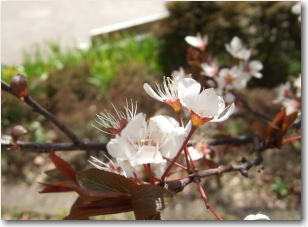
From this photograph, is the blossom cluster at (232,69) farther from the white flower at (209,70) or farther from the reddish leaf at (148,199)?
the reddish leaf at (148,199)

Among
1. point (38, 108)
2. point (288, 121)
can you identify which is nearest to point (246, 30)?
point (288, 121)

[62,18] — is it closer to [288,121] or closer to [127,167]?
[288,121]

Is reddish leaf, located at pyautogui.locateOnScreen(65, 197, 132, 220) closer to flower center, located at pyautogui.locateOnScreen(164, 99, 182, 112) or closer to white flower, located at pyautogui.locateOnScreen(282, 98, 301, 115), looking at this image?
flower center, located at pyautogui.locateOnScreen(164, 99, 182, 112)

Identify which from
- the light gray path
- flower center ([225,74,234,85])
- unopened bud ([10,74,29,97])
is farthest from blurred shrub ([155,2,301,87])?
unopened bud ([10,74,29,97])

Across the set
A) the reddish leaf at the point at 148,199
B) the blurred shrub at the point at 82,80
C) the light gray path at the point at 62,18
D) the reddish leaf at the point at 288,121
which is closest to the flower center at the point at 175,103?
the reddish leaf at the point at 148,199

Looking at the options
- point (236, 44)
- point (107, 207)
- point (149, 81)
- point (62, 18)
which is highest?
point (62, 18)

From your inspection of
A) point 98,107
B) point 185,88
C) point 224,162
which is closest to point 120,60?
point 98,107

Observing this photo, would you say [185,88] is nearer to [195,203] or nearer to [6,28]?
[195,203]

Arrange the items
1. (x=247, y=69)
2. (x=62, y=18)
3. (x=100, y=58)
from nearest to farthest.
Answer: (x=247, y=69)
(x=100, y=58)
(x=62, y=18)
